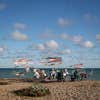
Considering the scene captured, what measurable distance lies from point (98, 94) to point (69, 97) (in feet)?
8.53

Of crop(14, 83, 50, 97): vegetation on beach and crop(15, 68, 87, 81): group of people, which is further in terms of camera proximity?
crop(15, 68, 87, 81): group of people

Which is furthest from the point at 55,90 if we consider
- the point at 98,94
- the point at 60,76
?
the point at 60,76

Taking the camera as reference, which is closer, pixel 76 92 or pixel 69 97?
pixel 69 97

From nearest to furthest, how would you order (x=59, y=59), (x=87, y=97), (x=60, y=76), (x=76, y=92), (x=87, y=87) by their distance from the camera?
(x=87, y=97)
(x=76, y=92)
(x=87, y=87)
(x=60, y=76)
(x=59, y=59)

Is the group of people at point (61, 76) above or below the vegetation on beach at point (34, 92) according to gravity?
above

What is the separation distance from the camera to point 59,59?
141 feet

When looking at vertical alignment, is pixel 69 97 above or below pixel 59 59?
below

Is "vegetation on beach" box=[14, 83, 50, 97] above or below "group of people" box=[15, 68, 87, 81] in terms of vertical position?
below

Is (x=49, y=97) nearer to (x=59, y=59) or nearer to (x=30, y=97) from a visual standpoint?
(x=30, y=97)

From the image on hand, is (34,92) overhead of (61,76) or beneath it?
beneath

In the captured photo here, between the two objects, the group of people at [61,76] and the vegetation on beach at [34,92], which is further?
the group of people at [61,76]

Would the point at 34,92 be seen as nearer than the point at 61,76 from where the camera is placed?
Yes

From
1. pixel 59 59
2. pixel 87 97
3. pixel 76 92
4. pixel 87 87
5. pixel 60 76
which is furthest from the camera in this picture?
pixel 59 59

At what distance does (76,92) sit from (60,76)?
11.6m
